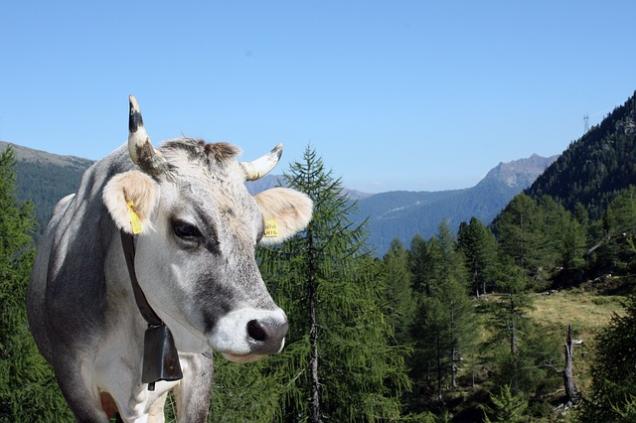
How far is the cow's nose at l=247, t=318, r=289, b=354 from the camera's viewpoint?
282 centimetres

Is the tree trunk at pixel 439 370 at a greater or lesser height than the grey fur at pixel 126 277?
lesser

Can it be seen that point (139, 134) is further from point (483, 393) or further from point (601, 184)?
point (601, 184)

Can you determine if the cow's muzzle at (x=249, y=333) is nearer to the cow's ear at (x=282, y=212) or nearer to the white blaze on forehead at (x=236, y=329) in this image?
the white blaze on forehead at (x=236, y=329)

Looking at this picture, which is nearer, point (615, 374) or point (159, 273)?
point (159, 273)

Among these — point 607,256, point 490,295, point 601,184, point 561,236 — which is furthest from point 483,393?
point 601,184

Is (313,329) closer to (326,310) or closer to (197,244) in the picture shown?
(326,310)

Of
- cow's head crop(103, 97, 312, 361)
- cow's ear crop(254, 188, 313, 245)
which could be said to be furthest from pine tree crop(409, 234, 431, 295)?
cow's head crop(103, 97, 312, 361)

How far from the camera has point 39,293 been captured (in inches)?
157

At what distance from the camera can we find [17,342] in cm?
1597

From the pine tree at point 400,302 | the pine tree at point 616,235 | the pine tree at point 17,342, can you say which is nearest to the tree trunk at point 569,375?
the pine tree at point 400,302

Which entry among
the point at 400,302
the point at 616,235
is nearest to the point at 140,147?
the point at 400,302

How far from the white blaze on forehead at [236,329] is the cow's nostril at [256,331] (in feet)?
0.06

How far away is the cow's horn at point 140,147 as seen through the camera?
2.95 m

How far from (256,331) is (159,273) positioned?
62 cm
